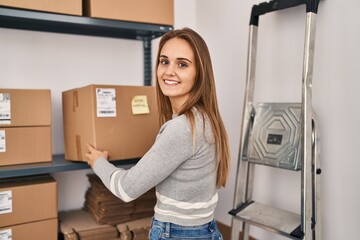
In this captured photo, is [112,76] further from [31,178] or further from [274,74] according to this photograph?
[274,74]

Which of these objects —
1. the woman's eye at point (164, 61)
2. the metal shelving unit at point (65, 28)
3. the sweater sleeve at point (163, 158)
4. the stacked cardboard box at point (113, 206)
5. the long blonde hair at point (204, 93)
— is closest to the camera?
the sweater sleeve at point (163, 158)

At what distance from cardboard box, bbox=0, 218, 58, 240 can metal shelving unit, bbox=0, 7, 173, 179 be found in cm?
23

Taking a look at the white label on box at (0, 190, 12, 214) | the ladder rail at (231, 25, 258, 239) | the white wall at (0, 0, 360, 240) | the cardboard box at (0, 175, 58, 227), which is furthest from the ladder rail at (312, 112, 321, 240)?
the white label on box at (0, 190, 12, 214)

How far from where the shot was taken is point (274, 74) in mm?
1864

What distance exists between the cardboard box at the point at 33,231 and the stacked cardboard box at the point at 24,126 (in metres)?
0.27

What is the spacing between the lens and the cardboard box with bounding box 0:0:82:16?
1.40 m

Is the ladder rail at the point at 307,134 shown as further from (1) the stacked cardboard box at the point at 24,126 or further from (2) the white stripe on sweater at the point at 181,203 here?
(1) the stacked cardboard box at the point at 24,126

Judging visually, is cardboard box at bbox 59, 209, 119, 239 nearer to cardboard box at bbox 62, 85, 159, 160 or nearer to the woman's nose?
cardboard box at bbox 62, 85, 159, 160

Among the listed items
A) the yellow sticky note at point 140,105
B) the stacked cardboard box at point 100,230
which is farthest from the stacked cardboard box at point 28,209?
the yellow sticky note at point 140,105

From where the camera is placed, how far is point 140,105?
1595 millimetres

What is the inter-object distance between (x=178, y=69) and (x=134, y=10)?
58cm

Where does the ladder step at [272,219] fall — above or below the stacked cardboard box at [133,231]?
above

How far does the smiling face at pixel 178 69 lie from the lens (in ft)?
4.07

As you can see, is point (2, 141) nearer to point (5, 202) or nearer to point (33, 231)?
point (5, 202)
